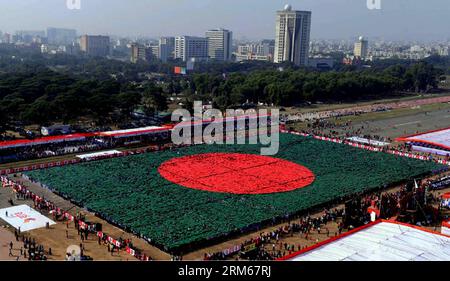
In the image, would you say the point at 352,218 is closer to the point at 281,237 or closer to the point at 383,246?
the point at 281,237

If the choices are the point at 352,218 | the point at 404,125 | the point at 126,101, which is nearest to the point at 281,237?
the point at 352,218

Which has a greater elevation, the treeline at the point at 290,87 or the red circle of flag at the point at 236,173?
the treeline at the point at 290,87

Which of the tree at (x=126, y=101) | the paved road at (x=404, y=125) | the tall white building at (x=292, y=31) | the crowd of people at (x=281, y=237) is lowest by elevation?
the crowd of people at (x=281, y=237)

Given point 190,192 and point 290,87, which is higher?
point 290,87

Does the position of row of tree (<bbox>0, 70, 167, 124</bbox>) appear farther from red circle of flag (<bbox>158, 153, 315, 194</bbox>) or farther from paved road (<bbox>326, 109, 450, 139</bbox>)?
paved road (<bbox>326, 109, 450, 139</bbox>)

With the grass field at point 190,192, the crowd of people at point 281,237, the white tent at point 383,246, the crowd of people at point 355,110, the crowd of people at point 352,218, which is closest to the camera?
the white tent at point 383,246

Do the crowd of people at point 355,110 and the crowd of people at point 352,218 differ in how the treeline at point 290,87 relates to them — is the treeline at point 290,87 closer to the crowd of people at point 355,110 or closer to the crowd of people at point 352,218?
the crowd of people at point 355,110

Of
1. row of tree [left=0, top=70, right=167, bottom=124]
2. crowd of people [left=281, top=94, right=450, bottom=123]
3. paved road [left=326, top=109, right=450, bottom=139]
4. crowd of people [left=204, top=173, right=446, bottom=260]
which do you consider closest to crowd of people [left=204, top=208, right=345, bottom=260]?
crowd of people [left=204, top=173, right=446, bottom=260]

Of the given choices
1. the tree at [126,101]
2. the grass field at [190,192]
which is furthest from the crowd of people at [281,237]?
the tree at [126,101]
